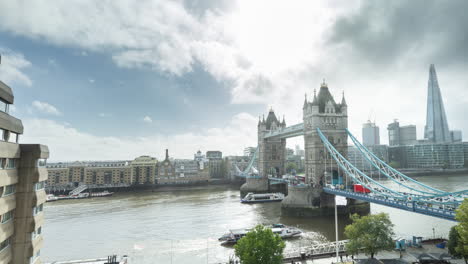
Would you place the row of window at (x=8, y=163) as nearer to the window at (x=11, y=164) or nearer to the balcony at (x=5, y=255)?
the window at (x=11, y=164)

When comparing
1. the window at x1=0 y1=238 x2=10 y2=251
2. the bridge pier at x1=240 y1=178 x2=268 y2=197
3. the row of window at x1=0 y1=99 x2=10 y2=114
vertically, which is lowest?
the bridge pier at x1=240 y1=178 x2=268 y2=197

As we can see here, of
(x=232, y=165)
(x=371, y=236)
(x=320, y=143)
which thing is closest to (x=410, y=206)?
(x=371, y=236)

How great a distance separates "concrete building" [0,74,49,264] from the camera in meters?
12.0

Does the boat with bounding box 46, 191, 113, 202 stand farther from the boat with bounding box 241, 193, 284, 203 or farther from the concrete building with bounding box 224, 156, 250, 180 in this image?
the concrete building with bounding box 224, 156, 250, 180

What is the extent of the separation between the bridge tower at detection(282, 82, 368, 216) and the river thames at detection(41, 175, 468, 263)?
4.11m

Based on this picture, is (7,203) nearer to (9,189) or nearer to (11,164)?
(9,189)

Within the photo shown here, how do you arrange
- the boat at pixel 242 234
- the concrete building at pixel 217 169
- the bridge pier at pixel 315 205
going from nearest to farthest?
the boat at pixel 242 234 → the bridge pier at pixel 315 205 → the concrete building at pixel 217 169

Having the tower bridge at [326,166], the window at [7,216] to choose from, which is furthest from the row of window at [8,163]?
the tower bridge at [326,166]

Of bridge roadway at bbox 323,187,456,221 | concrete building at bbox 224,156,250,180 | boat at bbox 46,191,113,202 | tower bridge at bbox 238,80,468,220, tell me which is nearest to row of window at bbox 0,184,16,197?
bridge roadway at bbox 323,187,456,221

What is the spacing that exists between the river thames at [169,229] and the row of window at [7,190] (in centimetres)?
1544

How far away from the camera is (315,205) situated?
40.4 metres

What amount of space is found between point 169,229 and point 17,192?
Result: 24.9 m

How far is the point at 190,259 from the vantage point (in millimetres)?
25219

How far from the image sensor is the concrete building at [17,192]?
1204cm
